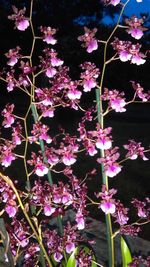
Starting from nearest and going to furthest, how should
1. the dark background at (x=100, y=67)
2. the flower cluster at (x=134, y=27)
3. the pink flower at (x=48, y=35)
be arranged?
the flower cluster at (x=134, y=27) → the pink flower at (x=48, y=35) → the dark background at (x=100, y=67)

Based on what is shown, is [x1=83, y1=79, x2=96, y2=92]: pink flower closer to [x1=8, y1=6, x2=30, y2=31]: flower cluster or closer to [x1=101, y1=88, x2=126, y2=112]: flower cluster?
[x1=101, y1=88, x2=126, y2=112]: flower cluster

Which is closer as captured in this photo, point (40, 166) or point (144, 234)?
point (40, 166)

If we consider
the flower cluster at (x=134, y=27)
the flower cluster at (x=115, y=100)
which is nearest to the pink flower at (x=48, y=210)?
the flower cluster at (x=115, y=100)

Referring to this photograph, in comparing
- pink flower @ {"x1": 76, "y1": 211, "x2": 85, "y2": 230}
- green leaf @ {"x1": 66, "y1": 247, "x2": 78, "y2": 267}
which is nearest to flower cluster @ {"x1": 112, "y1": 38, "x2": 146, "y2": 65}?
pink flower @ {"x1": 76, "y1": 211, "x2": 85, "y2": 230}

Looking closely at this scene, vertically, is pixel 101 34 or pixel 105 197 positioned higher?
pixel 101 34

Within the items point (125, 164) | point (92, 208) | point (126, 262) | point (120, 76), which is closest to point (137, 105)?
point (120, 76)

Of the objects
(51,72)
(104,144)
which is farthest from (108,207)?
(51,72)

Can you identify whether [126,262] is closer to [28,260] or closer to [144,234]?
[28,260]

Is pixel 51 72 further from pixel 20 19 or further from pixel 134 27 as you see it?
pixel 134 27

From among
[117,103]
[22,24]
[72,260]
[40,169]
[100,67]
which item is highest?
[100,67]


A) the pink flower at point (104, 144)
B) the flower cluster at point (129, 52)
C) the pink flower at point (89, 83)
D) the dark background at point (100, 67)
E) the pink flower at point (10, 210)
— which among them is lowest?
the pink flower at point (10, 210)

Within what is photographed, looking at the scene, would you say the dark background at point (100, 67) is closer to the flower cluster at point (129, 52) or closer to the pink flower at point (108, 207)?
the pink flower at point (108, 207)
